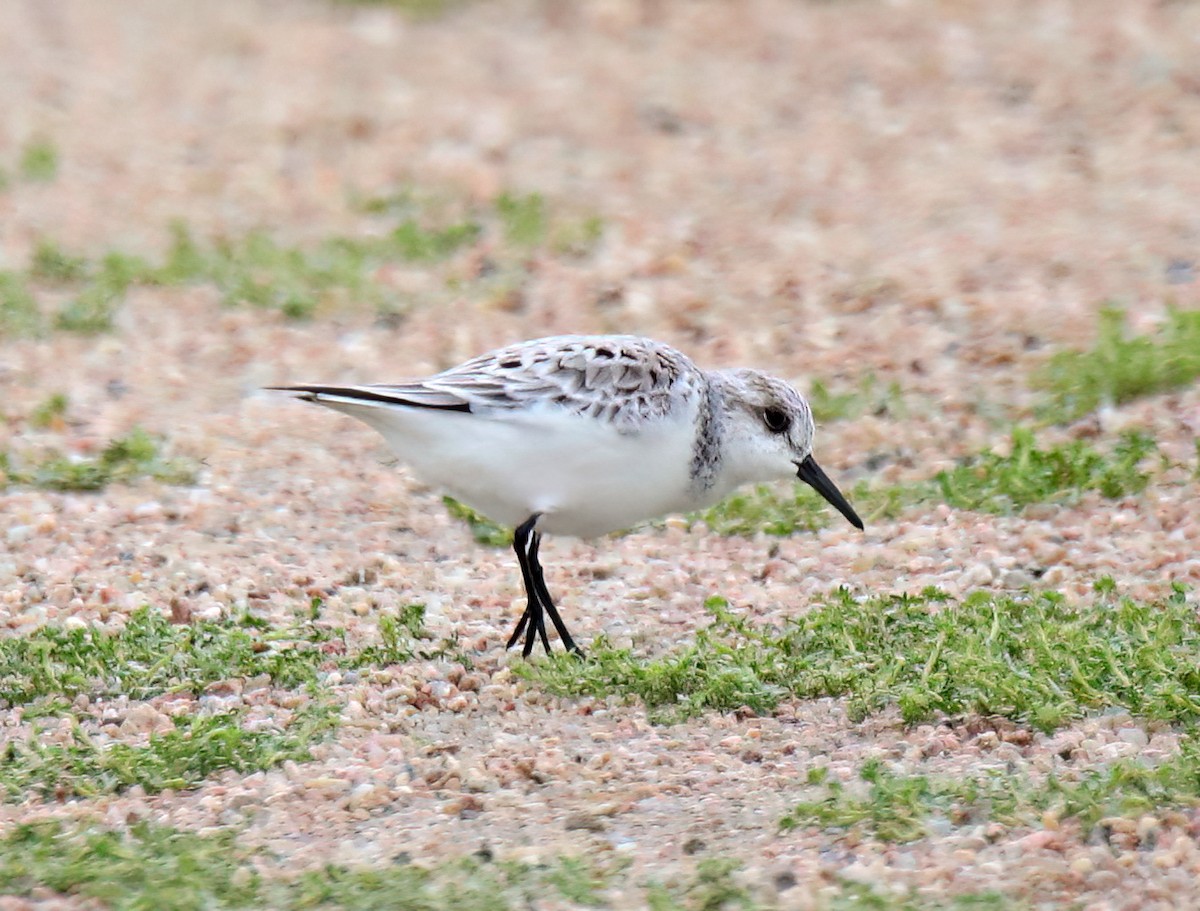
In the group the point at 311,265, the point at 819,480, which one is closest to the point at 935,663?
the point at 819,480

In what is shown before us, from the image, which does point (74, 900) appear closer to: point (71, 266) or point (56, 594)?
point (56, 594)

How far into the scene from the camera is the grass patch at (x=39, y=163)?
37.3 feet

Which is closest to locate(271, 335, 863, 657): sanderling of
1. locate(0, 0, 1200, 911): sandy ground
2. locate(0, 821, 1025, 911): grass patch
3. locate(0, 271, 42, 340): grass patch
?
locate(0, 0, 1200, 911): sandy ground

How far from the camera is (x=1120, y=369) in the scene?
7.74 metres

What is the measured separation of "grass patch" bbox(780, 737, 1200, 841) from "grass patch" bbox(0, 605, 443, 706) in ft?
5.67

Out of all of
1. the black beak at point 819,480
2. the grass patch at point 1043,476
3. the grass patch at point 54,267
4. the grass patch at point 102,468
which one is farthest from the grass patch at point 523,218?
the black beak at point 819,480

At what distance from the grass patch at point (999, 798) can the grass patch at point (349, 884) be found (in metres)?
0.31

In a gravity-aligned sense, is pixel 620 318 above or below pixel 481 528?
above

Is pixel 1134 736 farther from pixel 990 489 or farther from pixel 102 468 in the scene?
pixel 102 468

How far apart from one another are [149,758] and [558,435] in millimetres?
1554

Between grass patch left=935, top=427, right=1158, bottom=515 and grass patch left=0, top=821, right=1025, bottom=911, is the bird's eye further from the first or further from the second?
grass patch left=0, top=821, right=1025, bottom=911

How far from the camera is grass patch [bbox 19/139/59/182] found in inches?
448

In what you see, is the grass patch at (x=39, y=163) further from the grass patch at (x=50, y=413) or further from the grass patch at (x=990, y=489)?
the grass patch at (x=990, y=489)

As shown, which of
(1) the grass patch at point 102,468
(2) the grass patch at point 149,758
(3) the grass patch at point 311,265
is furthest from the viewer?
(3) the grass patch at point 311,265
